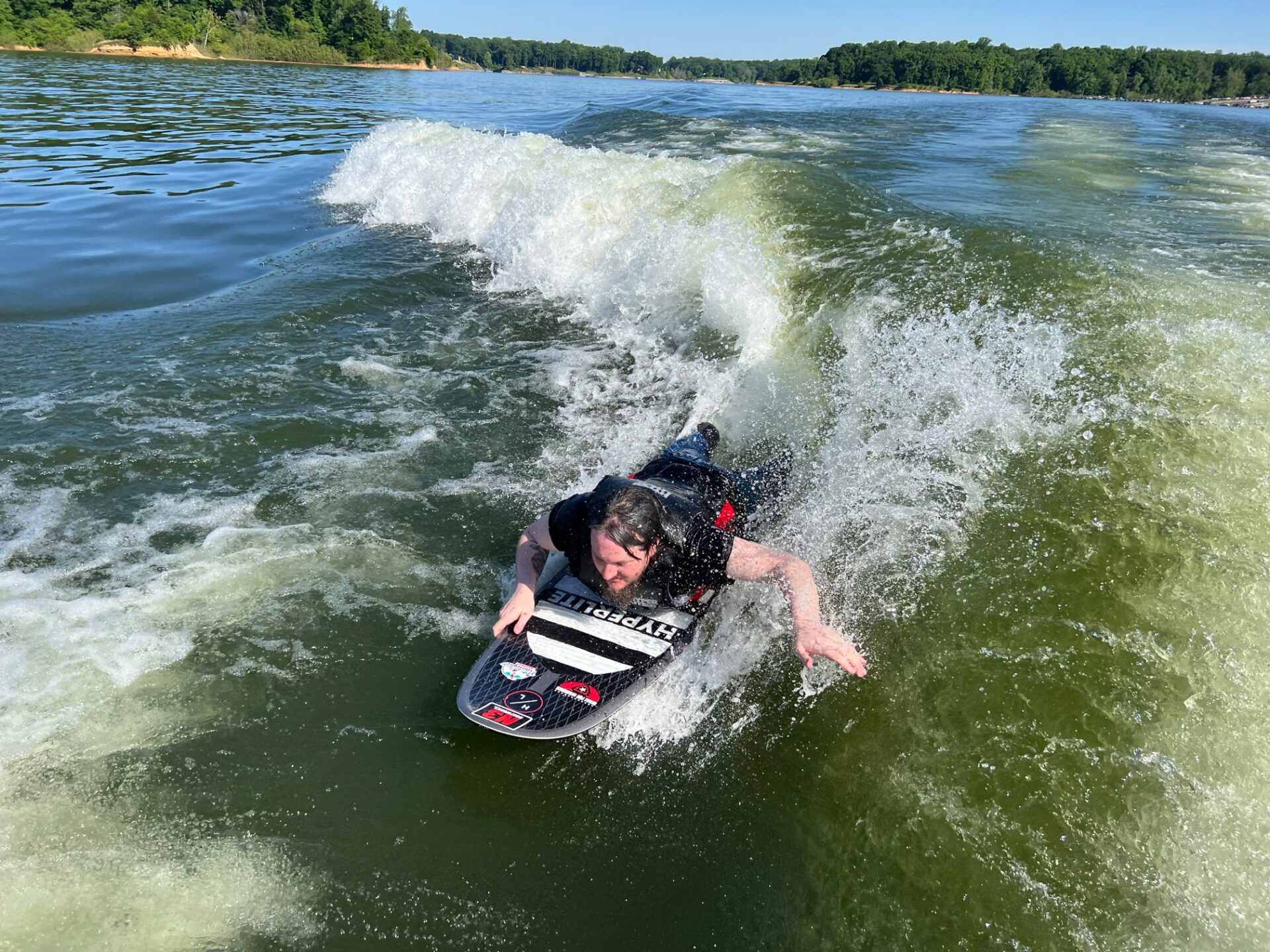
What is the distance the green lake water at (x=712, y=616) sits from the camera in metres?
2.94

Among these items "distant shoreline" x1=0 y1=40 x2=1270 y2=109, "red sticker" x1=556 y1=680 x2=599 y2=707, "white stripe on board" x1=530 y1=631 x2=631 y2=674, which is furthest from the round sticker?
"distant shoreline" x1=0 y1=40 x2=1270 y2=109

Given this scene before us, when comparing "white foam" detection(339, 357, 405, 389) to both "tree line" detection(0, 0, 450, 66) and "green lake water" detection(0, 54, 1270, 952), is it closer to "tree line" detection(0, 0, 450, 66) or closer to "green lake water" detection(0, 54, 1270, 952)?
"green lake water" detection(0, 54, 1270, 952)

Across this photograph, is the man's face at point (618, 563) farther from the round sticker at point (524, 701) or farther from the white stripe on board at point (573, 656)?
the round sticker at point (524, 701)

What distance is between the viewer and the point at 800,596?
3713 millimetres

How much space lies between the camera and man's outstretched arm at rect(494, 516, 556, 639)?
158 inches

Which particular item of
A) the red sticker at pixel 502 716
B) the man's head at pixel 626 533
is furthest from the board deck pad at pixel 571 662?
the man's head at pixel 626 533

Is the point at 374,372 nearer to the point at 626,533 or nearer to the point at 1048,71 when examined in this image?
the point at 626,533

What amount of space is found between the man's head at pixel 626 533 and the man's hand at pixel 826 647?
34.4 inches

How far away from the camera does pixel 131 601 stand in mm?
4273

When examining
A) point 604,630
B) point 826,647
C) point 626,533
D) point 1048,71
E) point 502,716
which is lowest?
point 502,716

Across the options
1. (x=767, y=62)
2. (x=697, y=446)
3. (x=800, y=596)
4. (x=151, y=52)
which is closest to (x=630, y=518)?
(x=800, y=596)

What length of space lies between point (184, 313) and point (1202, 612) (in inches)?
394

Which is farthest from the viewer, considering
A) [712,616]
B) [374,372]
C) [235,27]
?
[235,27]

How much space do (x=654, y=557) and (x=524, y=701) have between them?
3.27 feet
